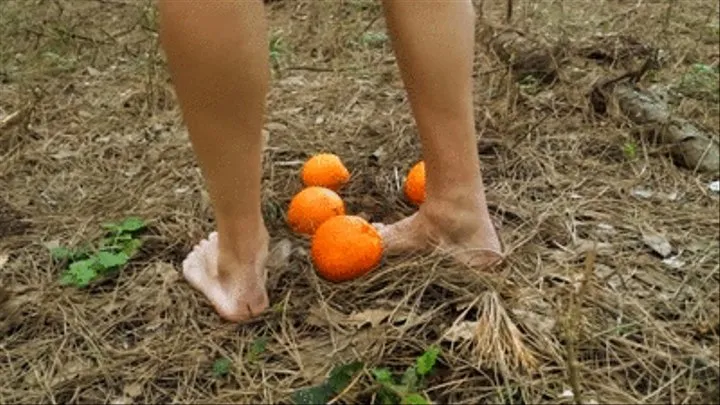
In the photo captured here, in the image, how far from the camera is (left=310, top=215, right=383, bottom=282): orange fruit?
6.91ft

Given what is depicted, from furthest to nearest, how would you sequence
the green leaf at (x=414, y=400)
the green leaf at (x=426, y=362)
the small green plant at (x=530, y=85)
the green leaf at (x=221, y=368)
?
the small green plant at (x=530, y=85) < the green leaf at (x=221, y=368) < the green leaf at (x=426, y=362) < the green leaf at (x=414, y=400)

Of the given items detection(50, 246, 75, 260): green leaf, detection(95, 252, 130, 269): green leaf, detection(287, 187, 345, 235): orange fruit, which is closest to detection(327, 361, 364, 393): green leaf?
detection(287, 187, 345, 235): orange fruit

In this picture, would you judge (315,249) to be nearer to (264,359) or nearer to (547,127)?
(264,359)

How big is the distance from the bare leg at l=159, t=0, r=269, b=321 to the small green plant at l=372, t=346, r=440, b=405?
43 centimetres

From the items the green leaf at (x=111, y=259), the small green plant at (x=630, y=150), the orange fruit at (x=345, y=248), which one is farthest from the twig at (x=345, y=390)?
the small green plant at (x=630, y=150)

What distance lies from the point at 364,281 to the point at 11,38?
3.03 meters

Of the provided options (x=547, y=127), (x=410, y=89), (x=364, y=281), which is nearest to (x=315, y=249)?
(x=364, y=281)

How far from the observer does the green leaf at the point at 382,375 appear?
1.80 meters

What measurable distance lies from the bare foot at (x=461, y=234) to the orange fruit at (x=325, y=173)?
1.46 ft

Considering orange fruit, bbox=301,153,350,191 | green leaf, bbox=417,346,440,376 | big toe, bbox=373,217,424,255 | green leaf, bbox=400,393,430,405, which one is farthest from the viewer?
orange fruit, bbox=301,153,350,191

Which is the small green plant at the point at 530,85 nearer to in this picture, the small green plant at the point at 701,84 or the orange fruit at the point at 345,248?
the small green plant at the point at 701,84

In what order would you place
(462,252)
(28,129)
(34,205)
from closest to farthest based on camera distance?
(462,252) < (34,205) < (28,129)

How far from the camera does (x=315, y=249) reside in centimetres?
216

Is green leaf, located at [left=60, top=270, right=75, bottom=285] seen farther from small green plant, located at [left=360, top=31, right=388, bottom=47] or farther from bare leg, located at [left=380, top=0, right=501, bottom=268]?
small green plant, located at [left=360, top=31, right=388, bottom=47]
